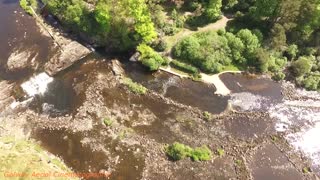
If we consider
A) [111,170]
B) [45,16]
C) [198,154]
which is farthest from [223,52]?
[45,16]

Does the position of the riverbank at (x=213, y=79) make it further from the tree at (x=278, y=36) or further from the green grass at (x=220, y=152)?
the green grass at (x=220, y=152)

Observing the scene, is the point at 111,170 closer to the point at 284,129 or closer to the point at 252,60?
the point at 284,129

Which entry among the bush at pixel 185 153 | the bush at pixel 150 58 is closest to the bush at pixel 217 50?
the bush at pixel 150 58

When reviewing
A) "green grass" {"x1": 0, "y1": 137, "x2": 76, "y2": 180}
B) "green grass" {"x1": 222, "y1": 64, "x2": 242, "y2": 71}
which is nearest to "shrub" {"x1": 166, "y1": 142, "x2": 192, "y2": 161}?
"green grass" {"x1": 0, "y1": 137, "x2": 76, "y2": 180}

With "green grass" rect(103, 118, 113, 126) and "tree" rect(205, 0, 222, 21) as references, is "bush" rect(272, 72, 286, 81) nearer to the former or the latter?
"tree" rect(205, 0, 222, 21)

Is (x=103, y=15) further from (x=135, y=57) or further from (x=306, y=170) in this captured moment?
(x=306, y=170)

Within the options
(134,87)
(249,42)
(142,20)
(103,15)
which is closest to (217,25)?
(249,42)
